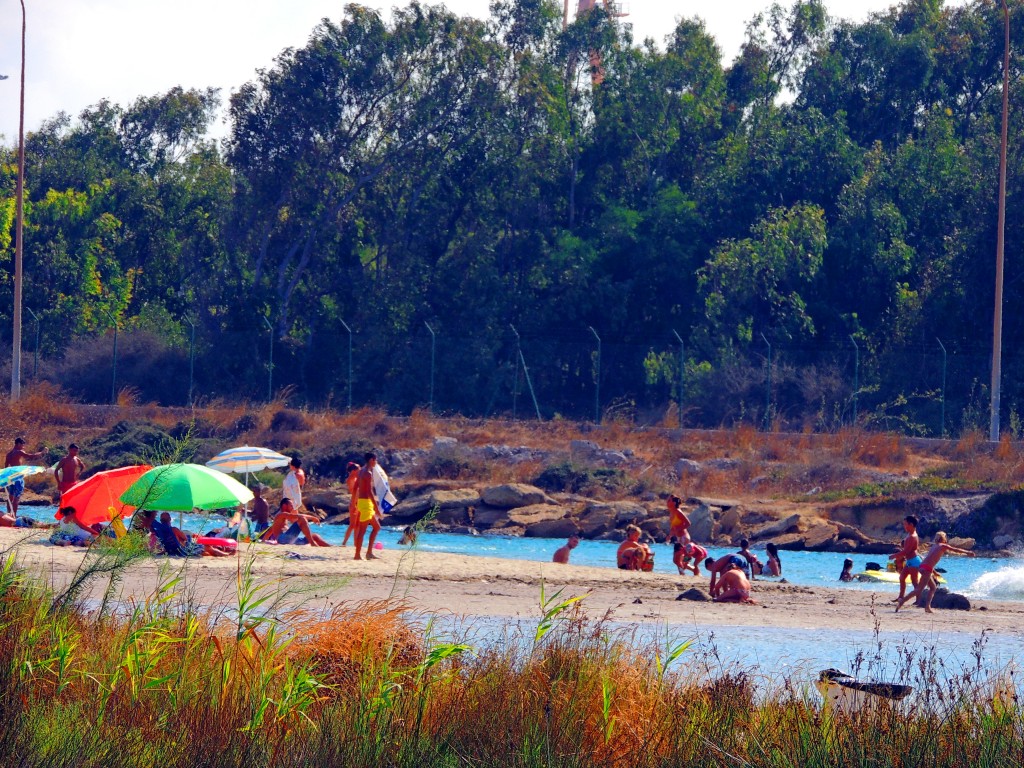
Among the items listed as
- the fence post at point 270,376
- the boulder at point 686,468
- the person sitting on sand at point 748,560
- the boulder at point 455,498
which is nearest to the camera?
the person sitting on sand at point 748,560

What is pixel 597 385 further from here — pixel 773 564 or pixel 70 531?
pixel 70 531

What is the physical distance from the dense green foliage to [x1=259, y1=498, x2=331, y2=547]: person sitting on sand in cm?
1918

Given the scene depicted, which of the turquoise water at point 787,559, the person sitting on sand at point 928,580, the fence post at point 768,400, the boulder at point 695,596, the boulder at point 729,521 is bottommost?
the turquoise water at point 787,559

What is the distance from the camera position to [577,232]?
46188 millimetres

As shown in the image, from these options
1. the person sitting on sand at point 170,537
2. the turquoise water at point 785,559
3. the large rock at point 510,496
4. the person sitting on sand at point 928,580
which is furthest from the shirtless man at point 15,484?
the person sitting on sand at point 928,580

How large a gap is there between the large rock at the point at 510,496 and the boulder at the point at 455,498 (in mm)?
202

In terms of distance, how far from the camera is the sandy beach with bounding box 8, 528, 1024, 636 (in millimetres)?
14453

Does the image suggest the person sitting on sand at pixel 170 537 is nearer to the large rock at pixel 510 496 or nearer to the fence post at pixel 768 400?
the large rock at pixel 510 496

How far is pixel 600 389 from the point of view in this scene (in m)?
40.2

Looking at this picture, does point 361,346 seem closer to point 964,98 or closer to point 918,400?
point 918,400

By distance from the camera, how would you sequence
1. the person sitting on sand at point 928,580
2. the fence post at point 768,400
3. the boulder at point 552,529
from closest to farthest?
the person sitting on sand at point 928,580 → the boulder at point 552,529 → the fence post at point 768,400

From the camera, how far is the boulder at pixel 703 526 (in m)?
27.4

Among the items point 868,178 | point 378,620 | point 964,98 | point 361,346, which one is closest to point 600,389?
point 361,346

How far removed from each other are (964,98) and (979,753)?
47.1 m
